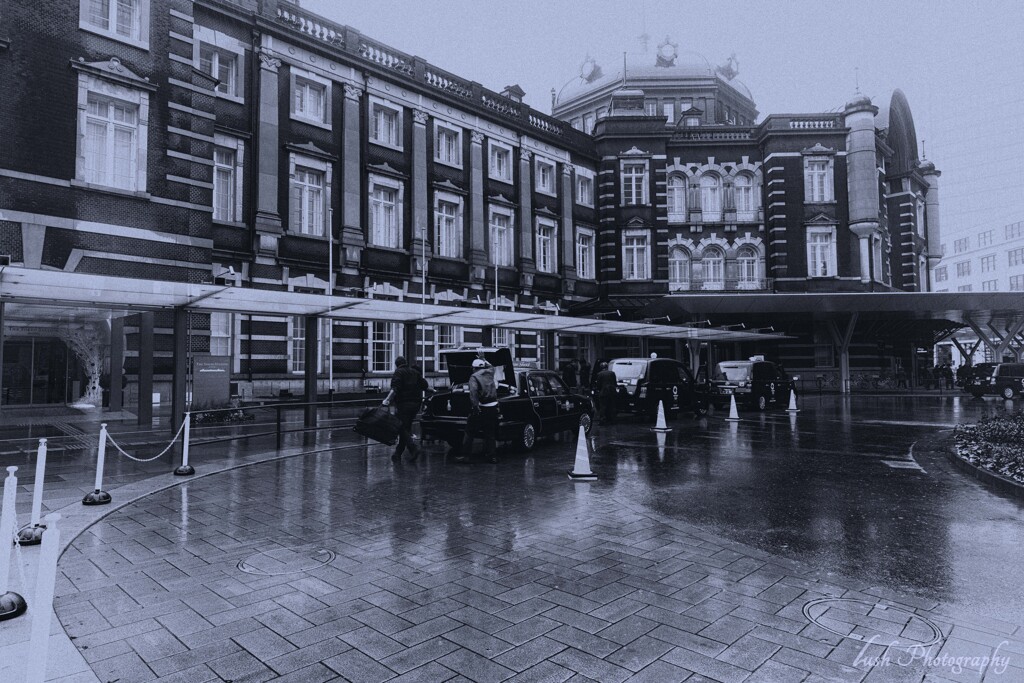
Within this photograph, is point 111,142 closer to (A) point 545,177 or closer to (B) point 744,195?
(A) point 545,177

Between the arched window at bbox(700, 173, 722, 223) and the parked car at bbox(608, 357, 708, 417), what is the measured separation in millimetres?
21091

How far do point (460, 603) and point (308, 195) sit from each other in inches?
820

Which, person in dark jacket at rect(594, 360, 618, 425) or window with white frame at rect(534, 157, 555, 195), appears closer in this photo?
person in dark jacket at rect(594, 360, 618, 425)

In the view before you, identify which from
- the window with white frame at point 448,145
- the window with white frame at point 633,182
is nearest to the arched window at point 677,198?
the window with white frame at point 633,182

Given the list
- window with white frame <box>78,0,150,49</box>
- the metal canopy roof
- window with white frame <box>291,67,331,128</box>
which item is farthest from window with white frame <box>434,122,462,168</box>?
window with white frame <box>78,0,150,49</box>

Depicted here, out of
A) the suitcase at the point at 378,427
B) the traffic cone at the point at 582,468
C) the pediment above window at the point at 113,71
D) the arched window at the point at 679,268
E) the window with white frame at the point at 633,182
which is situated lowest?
the traffic cone at the point at 582,468

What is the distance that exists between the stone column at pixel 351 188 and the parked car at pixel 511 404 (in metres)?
11.6

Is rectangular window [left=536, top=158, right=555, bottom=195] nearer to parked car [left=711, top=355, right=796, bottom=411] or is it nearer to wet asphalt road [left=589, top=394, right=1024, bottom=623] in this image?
parked car [left=711, top=355, right=796, bottom=411]

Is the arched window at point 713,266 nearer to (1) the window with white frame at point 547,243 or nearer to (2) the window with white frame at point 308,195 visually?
(1) the window with white frame at point 547,243

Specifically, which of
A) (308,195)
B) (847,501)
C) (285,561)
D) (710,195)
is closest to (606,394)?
(847,501)

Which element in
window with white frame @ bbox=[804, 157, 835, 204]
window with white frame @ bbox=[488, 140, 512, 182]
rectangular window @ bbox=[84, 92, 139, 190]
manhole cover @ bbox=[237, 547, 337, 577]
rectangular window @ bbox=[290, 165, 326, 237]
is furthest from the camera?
window with white frame @ bbox=[804, 157, 835, 204]

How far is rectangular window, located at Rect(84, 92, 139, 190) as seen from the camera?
1574 cm

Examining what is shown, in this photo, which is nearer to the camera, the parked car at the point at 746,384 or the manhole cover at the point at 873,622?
the manhole cover at the point at 873,622

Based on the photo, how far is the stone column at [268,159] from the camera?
20.5 m
